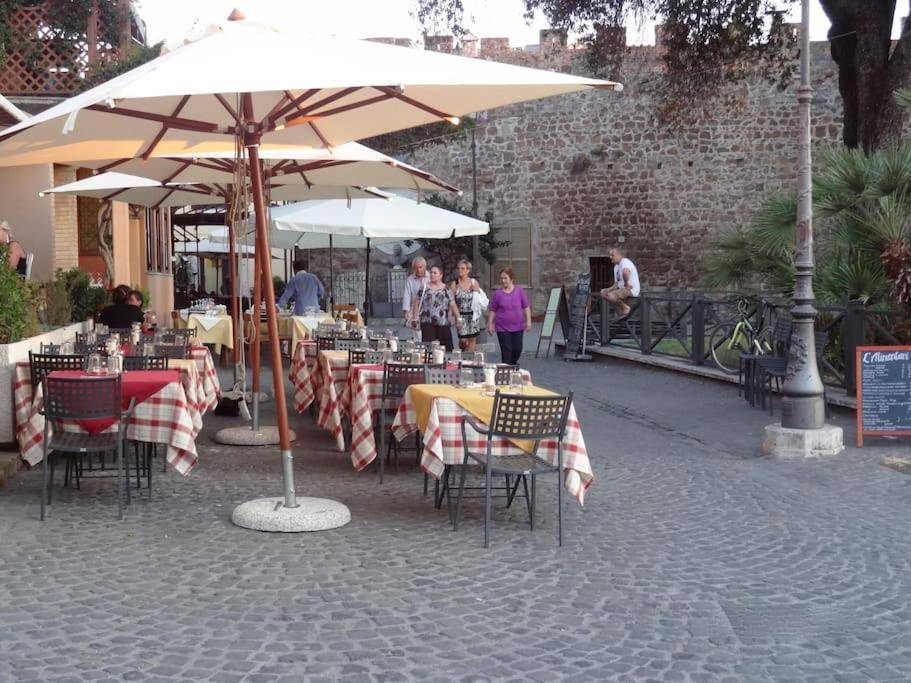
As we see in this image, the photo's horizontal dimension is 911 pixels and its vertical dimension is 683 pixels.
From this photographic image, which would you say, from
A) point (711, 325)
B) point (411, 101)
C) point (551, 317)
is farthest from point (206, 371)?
point (551, 317)

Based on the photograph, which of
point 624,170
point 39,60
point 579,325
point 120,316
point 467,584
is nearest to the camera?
point 467,584

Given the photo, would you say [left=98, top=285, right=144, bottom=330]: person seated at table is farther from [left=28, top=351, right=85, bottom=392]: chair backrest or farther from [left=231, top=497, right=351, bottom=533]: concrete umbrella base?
[left=231, top=497, right=351, bottom=533]: concrete umbrella base

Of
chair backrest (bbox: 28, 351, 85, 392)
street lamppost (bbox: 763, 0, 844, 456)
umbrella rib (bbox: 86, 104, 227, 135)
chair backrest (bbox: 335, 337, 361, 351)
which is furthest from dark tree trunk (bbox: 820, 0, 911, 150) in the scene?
chair backrest (bbox: 28, 351, 85, 392)

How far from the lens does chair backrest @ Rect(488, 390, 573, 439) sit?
5918mm

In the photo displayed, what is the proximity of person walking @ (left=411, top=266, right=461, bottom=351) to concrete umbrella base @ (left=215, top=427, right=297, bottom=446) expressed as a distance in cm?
397

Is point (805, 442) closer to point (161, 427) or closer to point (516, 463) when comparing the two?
point (516, 463)

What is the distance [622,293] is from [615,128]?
12.2 metres

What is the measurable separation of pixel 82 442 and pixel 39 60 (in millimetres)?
10983

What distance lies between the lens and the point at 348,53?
5.54 m

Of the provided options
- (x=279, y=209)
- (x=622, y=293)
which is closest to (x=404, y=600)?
(x=279, y=209)

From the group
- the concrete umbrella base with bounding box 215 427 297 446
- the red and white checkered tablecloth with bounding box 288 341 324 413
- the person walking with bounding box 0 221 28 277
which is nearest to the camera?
the concrete umbrella base with bounding box 215 427 297 446

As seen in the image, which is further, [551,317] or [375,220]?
[551,317]

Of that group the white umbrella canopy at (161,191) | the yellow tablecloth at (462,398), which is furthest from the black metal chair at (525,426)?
the white umbrella canopy at (161,191)

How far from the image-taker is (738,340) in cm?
1372
